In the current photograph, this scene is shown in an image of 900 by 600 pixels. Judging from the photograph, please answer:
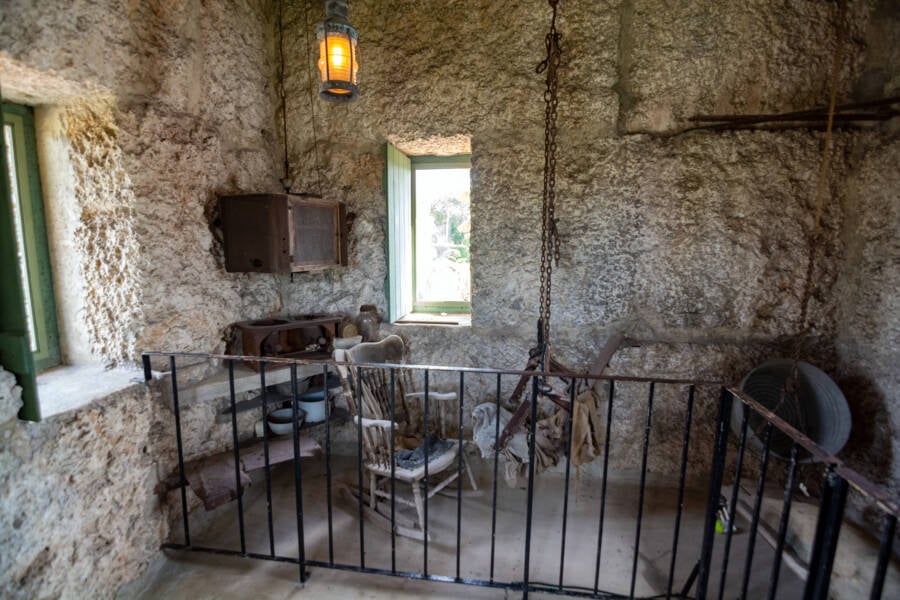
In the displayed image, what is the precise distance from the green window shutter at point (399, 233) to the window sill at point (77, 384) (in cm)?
144

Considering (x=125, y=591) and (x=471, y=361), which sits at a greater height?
(x=471, y=361)

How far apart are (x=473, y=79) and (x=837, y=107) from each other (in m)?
1.87

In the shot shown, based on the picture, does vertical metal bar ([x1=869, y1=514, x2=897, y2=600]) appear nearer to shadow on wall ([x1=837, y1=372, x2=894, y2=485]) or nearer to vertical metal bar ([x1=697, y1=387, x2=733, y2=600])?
vertical metal bar ([x1=697, y1=387, x2=733, y2=600])

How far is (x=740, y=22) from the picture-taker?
221 centimetres

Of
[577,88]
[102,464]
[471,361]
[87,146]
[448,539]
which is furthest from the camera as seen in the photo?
[471,361]

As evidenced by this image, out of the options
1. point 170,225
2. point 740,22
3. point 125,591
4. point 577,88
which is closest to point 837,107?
point 740,22

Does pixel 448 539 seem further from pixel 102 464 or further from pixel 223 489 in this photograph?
pixel 102 464

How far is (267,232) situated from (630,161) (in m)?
2.04

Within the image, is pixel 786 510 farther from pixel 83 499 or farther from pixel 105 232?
pixel 105 232

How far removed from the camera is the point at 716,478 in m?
1.49

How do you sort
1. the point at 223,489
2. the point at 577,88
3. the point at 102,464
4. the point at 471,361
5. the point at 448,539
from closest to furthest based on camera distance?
the point at 102,464 < the point at 223,489 < the point at 448,539 < the point at 577,88 < the point at 471,361

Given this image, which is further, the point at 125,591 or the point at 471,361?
the point at 471,361

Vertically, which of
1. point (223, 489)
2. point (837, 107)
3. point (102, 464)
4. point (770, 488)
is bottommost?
point (770, 488)

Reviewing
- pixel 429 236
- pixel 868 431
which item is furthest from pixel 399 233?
pixel 868 431
